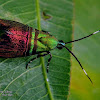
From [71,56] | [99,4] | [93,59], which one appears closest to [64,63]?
[71,56]

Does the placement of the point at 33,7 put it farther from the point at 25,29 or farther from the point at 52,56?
the point at 52,56

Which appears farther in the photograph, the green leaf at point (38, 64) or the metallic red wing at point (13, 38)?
the green leaf at point (38, 64)

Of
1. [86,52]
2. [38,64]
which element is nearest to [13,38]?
[38,64]

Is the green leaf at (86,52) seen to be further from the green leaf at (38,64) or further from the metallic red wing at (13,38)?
the metallic red wing at (13,38)

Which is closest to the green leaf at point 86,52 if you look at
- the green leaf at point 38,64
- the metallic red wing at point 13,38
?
the green leaf at point 38,64

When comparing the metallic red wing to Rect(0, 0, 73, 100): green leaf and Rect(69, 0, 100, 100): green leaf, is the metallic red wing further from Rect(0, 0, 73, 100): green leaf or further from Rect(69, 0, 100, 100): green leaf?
Rect(69, 0, 100, 100): green leaf
